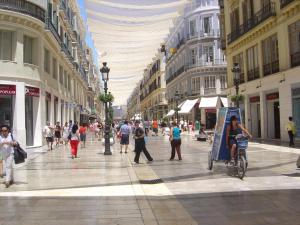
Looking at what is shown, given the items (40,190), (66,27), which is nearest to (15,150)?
(40,190)

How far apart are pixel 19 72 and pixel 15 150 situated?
14.7m

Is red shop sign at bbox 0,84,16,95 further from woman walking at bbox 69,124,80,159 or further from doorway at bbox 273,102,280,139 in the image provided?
doorway at bbox 273,102,280,139

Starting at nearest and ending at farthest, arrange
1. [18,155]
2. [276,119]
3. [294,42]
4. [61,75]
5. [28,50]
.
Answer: [18,155], [294,42], [28,50], [276,119], [61,75]

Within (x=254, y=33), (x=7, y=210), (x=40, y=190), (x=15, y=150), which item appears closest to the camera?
(x=7, y=210)

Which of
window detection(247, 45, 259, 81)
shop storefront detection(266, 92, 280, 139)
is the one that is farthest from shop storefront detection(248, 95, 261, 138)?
shop storefront detection(266, 92, 280, 139)

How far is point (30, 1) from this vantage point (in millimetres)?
25781

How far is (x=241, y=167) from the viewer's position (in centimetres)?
1120

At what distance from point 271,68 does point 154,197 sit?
20596 millimetres

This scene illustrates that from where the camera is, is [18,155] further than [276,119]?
No

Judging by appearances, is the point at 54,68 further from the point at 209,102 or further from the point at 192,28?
the point at 192,28

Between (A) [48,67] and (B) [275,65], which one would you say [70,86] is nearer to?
(A) [48,67]

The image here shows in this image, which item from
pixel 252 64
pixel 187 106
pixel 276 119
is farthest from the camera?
pixel 187 106

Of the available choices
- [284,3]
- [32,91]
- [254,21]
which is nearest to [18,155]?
[32,91]

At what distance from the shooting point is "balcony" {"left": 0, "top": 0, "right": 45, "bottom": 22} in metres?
24.1
